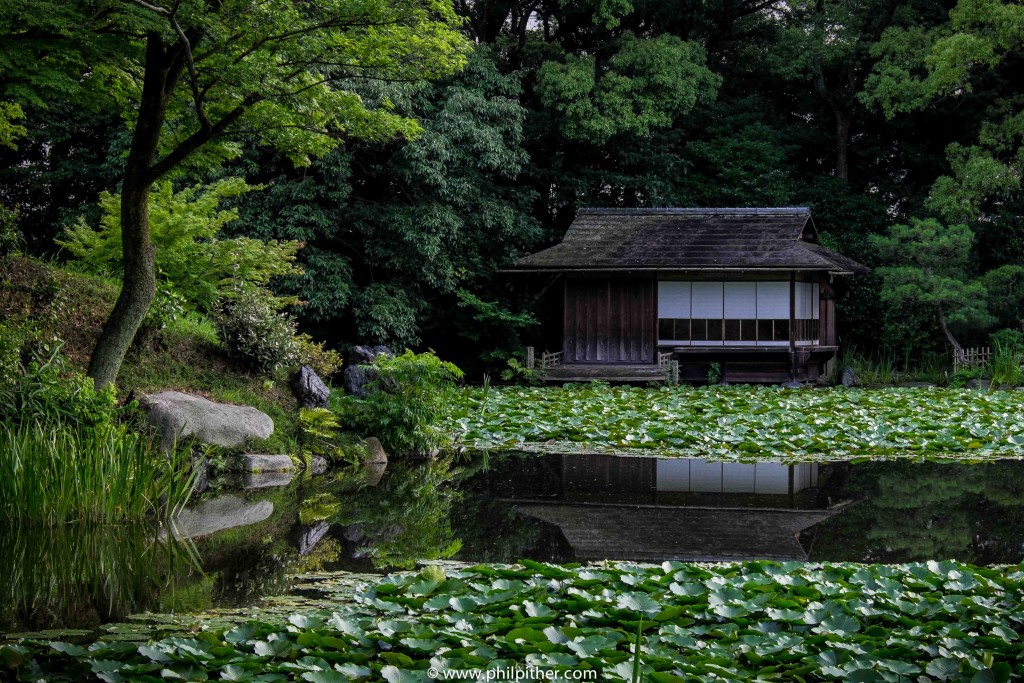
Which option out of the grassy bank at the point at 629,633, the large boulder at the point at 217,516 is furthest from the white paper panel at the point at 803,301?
the grassy bank at the point at 629,633

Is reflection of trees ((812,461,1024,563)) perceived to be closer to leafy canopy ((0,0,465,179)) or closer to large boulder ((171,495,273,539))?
large boulder ((171,495,273,539))

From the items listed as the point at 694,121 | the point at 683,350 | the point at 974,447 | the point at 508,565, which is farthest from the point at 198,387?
the point at 694,121

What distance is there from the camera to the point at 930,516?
23.6ft

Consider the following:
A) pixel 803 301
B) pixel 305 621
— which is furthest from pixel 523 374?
pixel 305 621

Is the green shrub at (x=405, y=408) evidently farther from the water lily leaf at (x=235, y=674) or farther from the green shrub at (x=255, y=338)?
the water lily leaf at (x=235, y=674)

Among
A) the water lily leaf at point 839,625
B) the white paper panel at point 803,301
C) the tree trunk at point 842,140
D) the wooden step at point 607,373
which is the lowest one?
the water lily leaf at point 839,625

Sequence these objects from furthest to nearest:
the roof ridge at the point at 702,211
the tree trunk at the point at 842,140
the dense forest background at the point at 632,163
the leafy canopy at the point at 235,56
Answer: the tree trunk at the point at 842,140 < the roof ridge at the point at 702,211 < the dense forest background at the point at 632,163 < the leafy canopy at the point at 235,56

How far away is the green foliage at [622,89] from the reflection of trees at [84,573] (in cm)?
1676

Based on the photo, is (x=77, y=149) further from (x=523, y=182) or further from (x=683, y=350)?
(x=683, y=350)

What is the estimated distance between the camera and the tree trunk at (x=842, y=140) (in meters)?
25.2

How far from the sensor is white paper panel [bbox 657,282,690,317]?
1973 centimetres

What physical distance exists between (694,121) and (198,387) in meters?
18.8

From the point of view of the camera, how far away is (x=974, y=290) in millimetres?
18922

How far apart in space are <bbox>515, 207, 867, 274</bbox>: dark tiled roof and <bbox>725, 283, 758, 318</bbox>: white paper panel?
823 mm
